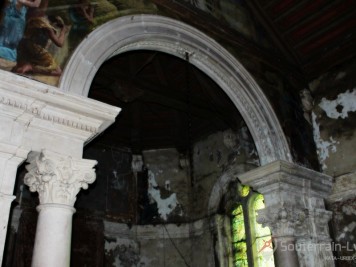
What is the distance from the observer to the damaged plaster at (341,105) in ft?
25.6

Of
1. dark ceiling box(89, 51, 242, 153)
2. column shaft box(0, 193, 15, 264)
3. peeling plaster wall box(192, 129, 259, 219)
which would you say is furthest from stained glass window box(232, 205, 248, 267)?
column shaft box(0, 193, 15, 264)

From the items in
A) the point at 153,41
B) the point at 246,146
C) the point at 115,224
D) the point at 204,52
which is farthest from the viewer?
the point at 115,224

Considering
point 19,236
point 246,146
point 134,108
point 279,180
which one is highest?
point 134,108

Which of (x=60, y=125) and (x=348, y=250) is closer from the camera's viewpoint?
(x=60, y=125)

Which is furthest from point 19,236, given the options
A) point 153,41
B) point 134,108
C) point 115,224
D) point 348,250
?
point 348,250

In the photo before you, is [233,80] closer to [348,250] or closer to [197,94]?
[197,94]

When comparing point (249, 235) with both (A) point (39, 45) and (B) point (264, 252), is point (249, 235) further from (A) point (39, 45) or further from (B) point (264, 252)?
(A) point (39, 45)

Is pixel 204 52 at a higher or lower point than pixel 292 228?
higher

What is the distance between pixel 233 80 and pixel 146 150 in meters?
4.74

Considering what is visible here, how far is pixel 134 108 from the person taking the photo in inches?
416

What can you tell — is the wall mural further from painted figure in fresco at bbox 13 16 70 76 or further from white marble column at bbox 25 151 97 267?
white marble column at bbox 25 151 97 267

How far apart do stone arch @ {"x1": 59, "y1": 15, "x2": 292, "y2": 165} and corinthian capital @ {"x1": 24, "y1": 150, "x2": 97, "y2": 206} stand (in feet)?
2.65

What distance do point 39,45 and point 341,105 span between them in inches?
229

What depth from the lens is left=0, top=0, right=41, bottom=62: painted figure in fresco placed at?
4399mm
